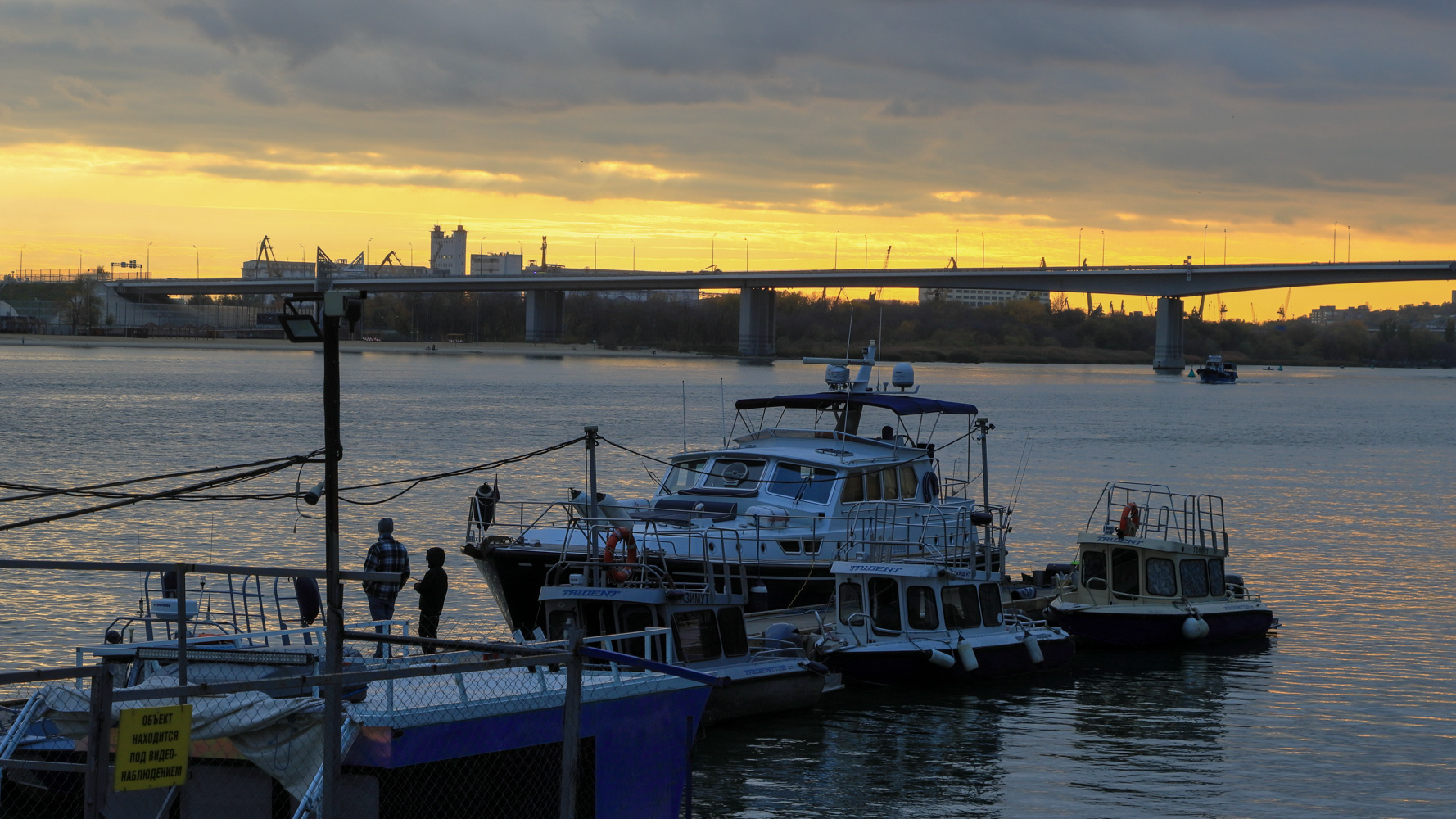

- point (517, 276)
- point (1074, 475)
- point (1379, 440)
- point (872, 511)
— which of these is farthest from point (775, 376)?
point (872, 511)

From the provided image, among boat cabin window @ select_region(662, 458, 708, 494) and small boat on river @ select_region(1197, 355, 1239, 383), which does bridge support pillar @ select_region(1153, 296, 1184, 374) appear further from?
boat cabin window @ select_region(662, 458, 708, 494)

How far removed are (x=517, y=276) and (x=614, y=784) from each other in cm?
15149

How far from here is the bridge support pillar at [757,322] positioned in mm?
156875

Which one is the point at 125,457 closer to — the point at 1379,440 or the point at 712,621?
the point at 712,621

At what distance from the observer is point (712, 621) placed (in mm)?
17328

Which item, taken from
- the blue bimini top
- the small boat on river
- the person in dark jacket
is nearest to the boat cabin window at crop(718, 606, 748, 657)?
the person in dark jacket

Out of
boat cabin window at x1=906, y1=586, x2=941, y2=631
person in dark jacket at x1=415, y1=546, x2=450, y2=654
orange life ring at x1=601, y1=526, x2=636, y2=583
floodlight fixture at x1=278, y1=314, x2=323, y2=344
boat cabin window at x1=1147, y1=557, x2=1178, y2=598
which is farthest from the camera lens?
boat cabin window at x1=1147, y1=557, x2=1178, y2=598

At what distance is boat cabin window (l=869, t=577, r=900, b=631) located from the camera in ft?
65.3

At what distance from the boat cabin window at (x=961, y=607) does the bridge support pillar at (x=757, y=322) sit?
136681 millimetres

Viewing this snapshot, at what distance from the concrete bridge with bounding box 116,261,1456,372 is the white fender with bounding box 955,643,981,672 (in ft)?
333

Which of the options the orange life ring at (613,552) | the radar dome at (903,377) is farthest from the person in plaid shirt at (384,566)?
the radar dome at (903,377)

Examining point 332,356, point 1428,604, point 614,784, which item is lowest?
point 1428,604

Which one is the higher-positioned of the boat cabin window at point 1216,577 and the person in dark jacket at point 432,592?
the person in dark jacket at point 432,592

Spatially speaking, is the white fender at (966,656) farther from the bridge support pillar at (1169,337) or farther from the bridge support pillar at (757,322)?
the bridge support pillar at (757,322)
